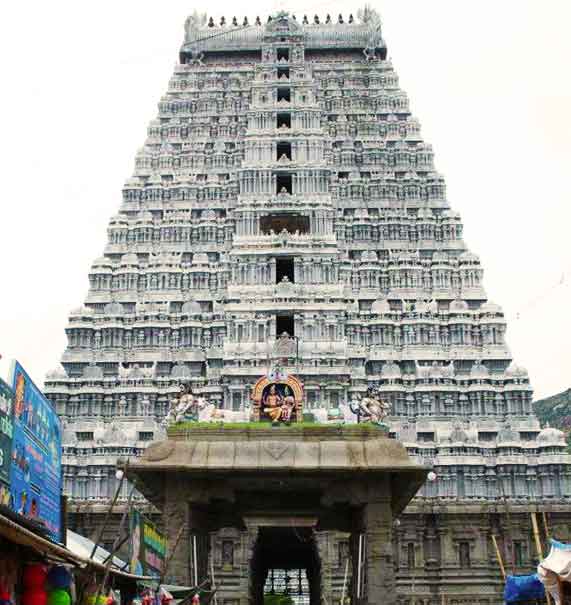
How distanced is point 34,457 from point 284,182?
60.2m

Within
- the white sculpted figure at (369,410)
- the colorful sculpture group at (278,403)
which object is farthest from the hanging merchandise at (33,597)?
the white sculpted figure at (369,410)

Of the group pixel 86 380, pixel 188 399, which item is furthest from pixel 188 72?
pixel 188 399

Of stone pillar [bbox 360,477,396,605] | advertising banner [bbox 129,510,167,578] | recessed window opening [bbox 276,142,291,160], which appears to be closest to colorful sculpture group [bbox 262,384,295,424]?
stone pillar [bbox 360,477,396,605]

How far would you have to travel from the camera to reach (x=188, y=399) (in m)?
32.8

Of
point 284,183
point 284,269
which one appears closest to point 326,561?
point 284,269

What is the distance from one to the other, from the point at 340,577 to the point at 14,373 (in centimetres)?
4491

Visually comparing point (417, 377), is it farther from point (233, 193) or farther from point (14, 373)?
point (14, 373)

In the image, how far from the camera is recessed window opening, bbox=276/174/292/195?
247 feet

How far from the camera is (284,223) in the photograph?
74.3m

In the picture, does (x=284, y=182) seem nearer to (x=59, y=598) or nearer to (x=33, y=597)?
(x=59, y=598)

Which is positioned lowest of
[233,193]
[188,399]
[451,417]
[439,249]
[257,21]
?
[188,399]

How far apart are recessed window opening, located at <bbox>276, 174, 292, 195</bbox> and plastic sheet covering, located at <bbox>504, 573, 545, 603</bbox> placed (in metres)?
51.6

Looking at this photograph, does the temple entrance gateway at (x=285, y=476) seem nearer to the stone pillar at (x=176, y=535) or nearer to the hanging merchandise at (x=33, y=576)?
the stone pillar at (x=176, y=535)

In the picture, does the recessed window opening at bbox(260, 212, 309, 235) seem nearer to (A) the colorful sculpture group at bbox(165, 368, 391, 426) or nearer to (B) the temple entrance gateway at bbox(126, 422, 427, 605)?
(A) the colorful sculpture group at bbox(165, 368, 391, 426)
